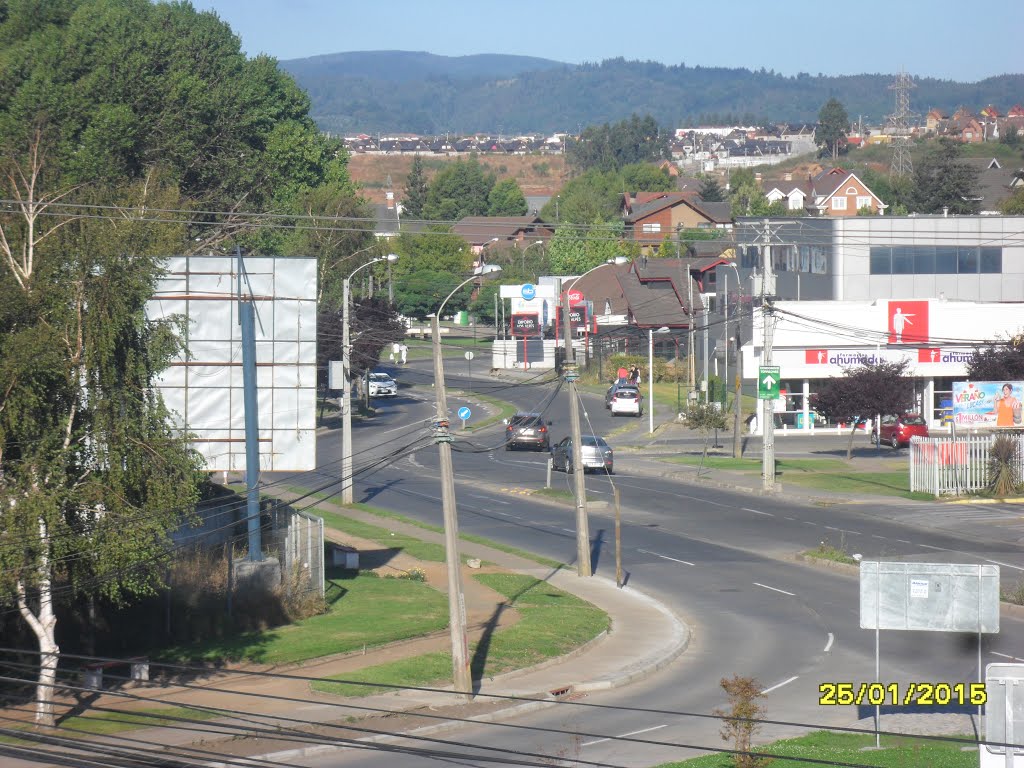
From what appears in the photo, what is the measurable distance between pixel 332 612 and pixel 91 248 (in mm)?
10009

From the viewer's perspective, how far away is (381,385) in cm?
7500

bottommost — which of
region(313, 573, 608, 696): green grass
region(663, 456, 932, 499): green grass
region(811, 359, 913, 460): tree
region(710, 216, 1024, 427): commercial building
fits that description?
region(663, 456, 932, 499): green grass

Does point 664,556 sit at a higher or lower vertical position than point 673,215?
lower

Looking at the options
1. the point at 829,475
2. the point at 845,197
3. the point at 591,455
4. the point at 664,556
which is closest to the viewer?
the point at 664,556

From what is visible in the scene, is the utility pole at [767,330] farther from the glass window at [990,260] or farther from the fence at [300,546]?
the glass window at [990,260]

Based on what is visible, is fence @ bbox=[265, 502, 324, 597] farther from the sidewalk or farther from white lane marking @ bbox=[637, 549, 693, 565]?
white lane marking @ bbox=[637, 549, 693, 565]

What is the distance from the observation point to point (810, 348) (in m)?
62.2

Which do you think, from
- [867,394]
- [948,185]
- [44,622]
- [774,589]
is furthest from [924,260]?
[948,185]

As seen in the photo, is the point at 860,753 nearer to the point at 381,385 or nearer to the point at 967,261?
the point at 381,385

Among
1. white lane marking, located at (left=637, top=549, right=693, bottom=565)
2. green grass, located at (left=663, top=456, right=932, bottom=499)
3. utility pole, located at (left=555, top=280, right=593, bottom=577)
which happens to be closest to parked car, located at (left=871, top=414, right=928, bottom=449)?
green grass, located at (left=663, top=456, right=932, bottom=499)

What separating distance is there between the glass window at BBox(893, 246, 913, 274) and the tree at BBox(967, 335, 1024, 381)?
17.6 meters

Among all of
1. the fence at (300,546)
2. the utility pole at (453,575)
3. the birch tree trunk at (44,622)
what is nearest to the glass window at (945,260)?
the fence at (300,546)

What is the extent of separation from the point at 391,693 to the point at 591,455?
27.8m

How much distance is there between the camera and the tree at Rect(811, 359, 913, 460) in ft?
170
